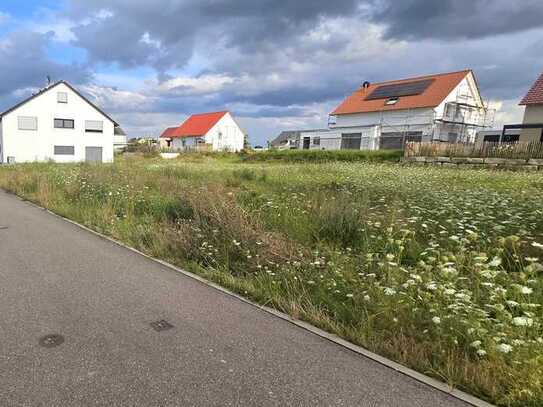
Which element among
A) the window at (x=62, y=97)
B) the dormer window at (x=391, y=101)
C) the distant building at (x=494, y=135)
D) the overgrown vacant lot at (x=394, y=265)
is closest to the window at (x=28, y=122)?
the window at (x=62, y=97)

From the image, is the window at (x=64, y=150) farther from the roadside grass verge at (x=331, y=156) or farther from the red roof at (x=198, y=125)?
the red roof at (x=198, y=125)

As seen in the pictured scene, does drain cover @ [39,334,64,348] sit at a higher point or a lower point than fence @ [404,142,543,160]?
lower

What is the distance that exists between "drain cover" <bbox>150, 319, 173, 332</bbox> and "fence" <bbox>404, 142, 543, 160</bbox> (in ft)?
71.9

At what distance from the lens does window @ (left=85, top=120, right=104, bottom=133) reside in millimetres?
41250

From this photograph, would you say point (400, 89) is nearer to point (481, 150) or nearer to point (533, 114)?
point (533, 114)

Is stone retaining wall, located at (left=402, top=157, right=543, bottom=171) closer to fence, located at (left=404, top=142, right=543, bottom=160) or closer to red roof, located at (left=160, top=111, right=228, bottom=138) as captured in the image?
fence, located at (left=404, top=142, right=543, bottom=160)

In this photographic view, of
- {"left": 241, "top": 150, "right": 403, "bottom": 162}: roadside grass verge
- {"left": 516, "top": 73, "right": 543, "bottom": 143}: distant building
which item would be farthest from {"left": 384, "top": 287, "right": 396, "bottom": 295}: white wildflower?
{"left": 516, "top": 73, "right": 543, "bottom": 143}: distant building

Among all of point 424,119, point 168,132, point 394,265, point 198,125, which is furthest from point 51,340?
point 168,132

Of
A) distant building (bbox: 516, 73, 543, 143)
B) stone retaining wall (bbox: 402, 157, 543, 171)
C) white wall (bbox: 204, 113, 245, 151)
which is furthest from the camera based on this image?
white wall (bbox: 204, 113, 245, 151)

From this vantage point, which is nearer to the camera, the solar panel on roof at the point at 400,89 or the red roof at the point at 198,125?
the solar panel on roof at the point at 400,89

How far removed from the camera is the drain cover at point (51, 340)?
3121mm

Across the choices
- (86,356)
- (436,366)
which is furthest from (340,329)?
(86,356)

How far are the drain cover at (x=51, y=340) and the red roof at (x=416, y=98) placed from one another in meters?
37.8

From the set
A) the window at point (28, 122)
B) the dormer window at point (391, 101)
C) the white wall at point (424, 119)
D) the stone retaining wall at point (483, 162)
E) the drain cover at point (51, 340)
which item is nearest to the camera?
the drain cover at point (51, 340)
